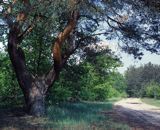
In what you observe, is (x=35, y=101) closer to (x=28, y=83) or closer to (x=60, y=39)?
(x=28, y=83)

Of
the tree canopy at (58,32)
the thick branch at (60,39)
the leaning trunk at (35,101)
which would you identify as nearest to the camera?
the tree canopy at (58,32)

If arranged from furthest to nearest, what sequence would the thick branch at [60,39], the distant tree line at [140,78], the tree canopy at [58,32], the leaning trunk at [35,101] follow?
the distant tree line at [140,78] < the leaning trunk at [35,101] < the thick branch at [60,39] < the tree canopy at [58,32]

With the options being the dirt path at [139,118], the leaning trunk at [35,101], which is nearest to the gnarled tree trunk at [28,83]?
the leaning trunk at [35,101]

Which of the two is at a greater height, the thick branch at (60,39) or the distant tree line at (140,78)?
the distant tree line at (140,78)

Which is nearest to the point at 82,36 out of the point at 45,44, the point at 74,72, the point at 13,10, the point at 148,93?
the point at 45,44

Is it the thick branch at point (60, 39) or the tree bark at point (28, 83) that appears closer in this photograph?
the thick branch at point (60, 39)

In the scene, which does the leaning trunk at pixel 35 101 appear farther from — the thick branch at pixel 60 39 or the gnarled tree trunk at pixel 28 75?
the thick branch at pixel 60 39

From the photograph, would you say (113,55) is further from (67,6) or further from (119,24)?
(67,6)

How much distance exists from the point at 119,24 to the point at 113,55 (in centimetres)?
868

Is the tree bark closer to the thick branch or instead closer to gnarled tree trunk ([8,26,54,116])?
gnarled tree trunk ([8,26,54,116])

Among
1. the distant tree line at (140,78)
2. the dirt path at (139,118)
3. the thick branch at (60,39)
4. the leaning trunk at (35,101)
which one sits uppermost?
the distant tree line at (140,78)

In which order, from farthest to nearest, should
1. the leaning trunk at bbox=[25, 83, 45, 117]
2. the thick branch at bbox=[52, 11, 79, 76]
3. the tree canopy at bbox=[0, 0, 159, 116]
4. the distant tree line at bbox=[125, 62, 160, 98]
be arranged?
the distant tree line at bbox=[125, 62, 160, 98] → the leaning trunk at bbox=[25, 83, 45, 117] → the thick branch at bbox=[52, 11, 79, 76] → the tree canopy at bbox=[0, 0, 159, 116]

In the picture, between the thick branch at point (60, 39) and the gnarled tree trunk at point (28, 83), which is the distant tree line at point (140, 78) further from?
the gnarled tree trunk at point (28, 83)

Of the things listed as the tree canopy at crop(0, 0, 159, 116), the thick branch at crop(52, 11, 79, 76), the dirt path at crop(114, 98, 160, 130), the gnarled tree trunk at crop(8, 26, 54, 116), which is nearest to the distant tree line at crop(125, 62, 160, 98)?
the dirt path at crop(114, 98, 160, 130)
